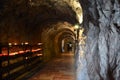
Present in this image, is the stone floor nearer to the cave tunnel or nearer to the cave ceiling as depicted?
the cave tunnel

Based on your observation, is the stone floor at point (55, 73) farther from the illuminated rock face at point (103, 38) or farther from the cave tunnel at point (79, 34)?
the illuminated rock face at point (103, 38)

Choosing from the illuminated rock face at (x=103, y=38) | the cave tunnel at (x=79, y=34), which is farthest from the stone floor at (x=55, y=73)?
the illuminated rock face at (x=103, y=38)

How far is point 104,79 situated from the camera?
206 inches

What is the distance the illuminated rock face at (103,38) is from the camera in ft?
15.7

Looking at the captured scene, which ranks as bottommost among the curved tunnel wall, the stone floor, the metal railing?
the stone floor

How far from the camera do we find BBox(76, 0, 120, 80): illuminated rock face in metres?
4.79

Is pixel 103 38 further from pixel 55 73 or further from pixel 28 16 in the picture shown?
pixel 28 16

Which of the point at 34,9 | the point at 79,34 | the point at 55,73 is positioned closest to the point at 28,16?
the point at 34,9

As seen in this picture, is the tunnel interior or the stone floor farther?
the stone floor

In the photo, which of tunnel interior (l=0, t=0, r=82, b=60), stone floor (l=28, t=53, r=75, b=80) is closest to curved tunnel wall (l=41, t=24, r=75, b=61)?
tunnel interior (l=0, t=0, r=82, b=60)

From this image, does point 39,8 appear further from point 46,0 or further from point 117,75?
point 117,75

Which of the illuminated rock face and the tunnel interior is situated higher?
the tunnel interior

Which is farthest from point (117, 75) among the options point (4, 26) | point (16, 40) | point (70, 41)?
point (70, 41)

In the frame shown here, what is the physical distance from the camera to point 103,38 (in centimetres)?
518
